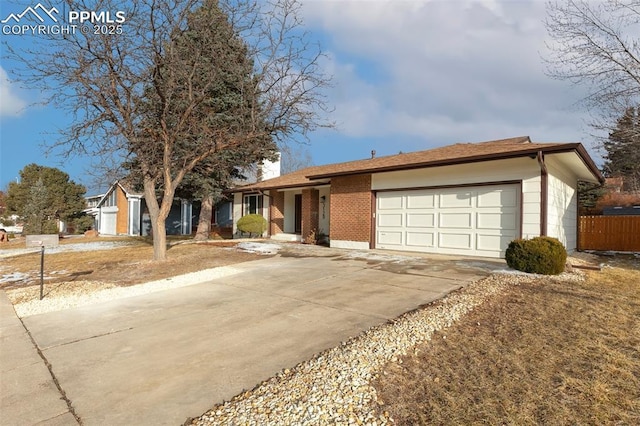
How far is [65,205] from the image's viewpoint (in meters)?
32.8

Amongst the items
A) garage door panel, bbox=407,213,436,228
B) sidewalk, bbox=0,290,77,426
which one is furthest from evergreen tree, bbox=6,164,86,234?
sidewalk, bbox=0,290,77,426

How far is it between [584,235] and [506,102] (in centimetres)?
667

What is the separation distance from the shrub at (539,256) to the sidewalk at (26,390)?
8.09 metres

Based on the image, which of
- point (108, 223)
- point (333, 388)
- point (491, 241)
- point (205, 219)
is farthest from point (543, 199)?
point (108, 223)

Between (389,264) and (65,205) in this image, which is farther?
(65,205)

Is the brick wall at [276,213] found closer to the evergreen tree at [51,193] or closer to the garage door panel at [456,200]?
the garage door panel at [456,200]

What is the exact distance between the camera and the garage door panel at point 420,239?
11.5 m

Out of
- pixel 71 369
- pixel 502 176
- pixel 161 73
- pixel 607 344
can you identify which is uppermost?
pixel 161 73

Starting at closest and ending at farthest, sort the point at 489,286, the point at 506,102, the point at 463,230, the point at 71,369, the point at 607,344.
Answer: the point at 71,369 → the point at 607,344 → the point at 489,286 → the point at 463,230 → the point at 506,102

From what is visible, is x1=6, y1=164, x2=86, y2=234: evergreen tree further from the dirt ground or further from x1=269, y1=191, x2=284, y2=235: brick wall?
x1=269, y1=191, x2=284, y2=235: brick wall

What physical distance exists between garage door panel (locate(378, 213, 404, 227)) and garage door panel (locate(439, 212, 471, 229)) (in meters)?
1.54

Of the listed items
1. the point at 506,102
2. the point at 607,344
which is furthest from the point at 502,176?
the point at 607,344

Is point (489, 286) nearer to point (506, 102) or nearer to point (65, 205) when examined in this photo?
point (506, 102)

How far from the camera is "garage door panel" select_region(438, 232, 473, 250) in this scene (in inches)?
420
